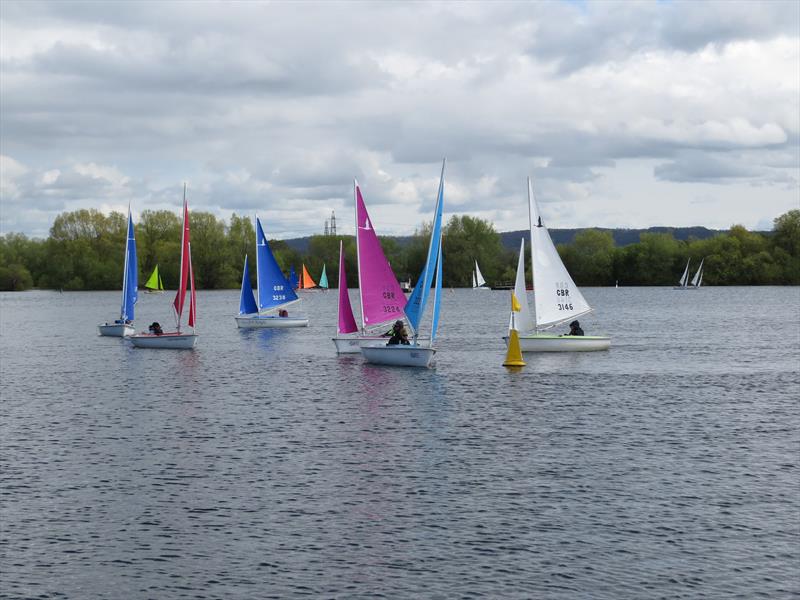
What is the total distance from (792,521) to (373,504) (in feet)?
28.8

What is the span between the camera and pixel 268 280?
82312 millimetres

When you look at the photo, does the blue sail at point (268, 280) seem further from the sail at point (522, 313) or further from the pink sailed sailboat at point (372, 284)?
the sail at point (522, 313)

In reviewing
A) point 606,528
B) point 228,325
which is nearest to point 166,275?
point 228,325

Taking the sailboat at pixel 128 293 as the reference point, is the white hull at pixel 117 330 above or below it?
below

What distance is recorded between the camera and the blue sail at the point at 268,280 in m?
80.2

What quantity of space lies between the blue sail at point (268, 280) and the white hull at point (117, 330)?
34.1ft

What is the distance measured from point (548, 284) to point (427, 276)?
1004 cm

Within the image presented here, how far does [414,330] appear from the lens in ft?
165

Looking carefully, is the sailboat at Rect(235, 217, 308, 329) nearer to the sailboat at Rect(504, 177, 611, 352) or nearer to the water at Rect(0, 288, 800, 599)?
the sailboat at Rect(504, 177, 611, 352)

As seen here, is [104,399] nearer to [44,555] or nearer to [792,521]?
[44,555]

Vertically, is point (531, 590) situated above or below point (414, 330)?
below

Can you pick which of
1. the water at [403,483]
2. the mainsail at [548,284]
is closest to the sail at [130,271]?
the water at [403,483]

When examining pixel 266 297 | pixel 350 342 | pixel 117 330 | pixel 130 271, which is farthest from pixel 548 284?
pixel 117 330

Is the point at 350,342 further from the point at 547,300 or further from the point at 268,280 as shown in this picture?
the point at 268,280
